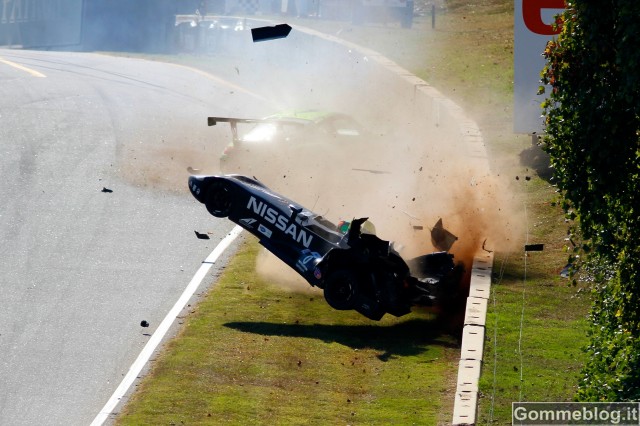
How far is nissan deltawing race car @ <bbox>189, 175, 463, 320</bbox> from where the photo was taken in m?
13.3

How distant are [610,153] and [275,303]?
696cm

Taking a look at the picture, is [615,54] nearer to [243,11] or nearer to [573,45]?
[573,45]

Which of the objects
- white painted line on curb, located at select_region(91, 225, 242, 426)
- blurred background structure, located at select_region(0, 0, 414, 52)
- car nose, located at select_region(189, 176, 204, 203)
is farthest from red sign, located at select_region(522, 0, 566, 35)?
blurred background structure, located at select_region(0, 0, 414, 52)

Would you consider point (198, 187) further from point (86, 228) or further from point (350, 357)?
point (350, 357)

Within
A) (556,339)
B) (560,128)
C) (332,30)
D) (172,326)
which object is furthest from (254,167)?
(332,30)

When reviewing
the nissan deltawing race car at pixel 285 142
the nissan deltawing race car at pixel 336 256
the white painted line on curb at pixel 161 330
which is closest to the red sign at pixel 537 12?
the nissan deltawing race car at pixel 285 142

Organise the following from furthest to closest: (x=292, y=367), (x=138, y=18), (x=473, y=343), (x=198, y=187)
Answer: (x=138, y=18) < (x=198, y=187) < (x=292, y=367) < (x=473, y=343)

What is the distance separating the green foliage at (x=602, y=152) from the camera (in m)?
8.36

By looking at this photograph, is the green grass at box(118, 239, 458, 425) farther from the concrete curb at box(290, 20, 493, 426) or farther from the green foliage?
the green foliage

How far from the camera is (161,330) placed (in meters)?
13.6

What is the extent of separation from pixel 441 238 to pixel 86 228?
18.9 ft

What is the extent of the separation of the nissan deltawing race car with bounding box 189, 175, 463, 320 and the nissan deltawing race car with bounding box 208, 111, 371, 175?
162 inches

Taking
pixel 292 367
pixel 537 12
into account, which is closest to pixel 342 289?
pixel 292 367

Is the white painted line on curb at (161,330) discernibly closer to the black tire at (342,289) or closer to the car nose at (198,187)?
the car nose at (198,187)
